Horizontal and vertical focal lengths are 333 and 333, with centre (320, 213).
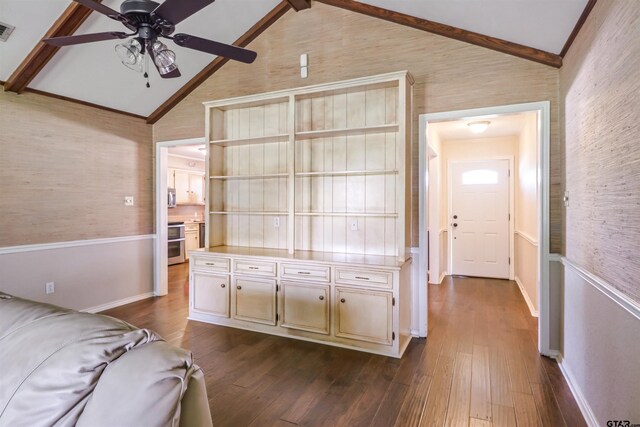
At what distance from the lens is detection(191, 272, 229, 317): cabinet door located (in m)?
3.44

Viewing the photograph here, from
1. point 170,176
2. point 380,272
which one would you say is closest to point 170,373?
point 380,272

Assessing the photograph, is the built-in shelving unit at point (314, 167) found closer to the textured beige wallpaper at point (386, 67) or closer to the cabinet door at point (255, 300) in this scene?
the textured beige wallpaper at point (386, 67)

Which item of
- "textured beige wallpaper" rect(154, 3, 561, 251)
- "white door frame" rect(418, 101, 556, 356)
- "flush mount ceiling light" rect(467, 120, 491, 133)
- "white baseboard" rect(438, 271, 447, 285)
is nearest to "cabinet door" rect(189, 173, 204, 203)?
"textured beige wallpaper" rect(154, 3, 561, 251)

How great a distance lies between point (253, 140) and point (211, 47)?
5.04ft

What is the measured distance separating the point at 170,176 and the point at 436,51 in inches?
230

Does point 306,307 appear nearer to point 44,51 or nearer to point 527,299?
point 527,299

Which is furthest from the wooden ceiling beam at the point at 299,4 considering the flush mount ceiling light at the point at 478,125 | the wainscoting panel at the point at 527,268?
the wainscoting panel at the point at 527,268

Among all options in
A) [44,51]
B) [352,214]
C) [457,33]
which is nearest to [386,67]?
[457,33]

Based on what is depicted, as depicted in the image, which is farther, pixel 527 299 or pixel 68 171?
pixel 527 299

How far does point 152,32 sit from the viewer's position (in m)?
1.91

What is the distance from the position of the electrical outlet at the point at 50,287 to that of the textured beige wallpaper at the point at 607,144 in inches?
186

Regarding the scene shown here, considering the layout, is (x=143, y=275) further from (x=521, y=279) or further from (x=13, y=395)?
(x=521, y=279)

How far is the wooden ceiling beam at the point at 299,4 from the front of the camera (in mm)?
3518

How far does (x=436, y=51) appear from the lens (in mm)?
3086
